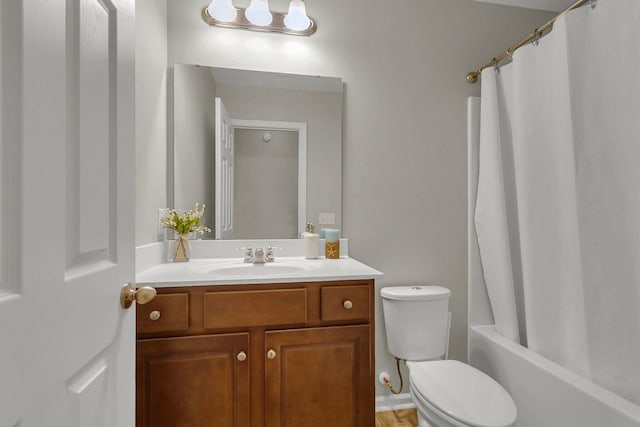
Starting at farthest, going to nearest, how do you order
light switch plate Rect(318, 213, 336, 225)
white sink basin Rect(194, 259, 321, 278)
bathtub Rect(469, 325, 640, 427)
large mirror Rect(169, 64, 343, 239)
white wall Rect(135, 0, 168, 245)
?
light switch plate Rect(318, 213, 336, 225)
large mirror Rect(169, 64, 343, 239)
white sink basin Rect(194, 259, 321, 278)
white wall Rect(135, 0, 168, 245)
bathtub Rect(469, 325, 640, 427)

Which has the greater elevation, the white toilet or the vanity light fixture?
the vanity light fixture

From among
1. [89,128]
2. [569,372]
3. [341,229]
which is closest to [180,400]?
[89,128]

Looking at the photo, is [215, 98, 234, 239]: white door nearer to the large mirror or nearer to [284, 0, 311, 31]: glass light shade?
the large mirror

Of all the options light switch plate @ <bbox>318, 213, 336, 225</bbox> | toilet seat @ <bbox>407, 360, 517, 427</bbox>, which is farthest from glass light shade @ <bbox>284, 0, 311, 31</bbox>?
toilet seat @ <bbox>407, 360, 517, 427</bbox>

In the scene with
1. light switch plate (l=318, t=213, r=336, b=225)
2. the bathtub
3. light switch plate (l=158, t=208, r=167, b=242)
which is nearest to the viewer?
the bathtub

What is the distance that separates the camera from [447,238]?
2.05 meters

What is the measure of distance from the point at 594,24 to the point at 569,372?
55.0 inches

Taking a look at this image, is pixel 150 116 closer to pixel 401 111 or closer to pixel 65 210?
pixel 65 210

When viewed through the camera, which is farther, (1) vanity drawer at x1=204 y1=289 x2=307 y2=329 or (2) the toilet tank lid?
(2) the toilet tank lid

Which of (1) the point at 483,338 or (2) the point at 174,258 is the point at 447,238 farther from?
(2) the point at 174,258

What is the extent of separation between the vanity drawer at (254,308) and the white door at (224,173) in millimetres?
620

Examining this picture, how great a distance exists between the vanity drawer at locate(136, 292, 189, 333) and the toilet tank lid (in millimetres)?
1014

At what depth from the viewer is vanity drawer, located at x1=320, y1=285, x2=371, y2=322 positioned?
1322mm

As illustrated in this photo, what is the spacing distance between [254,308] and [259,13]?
1.50 metres
